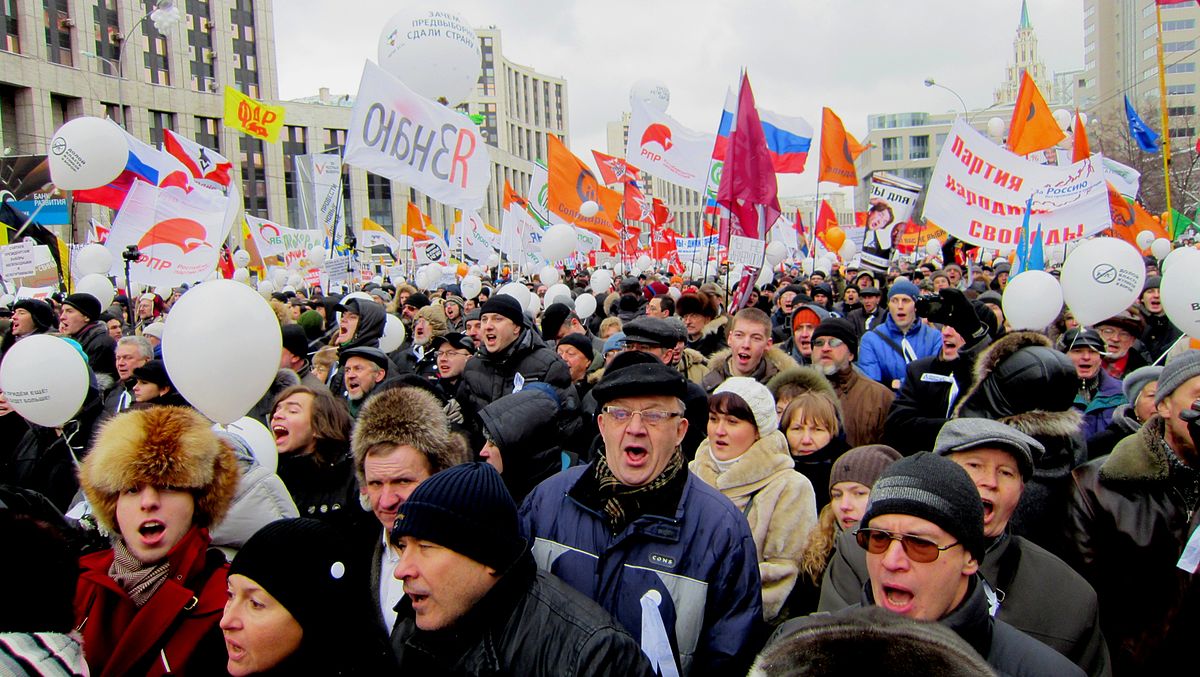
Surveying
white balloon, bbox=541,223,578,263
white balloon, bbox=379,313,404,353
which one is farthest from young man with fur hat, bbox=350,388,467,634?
white balloon, bbox=541,223,578,263

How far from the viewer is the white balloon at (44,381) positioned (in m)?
4.14

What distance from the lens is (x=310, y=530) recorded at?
7.26 feet

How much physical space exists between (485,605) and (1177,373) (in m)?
2.46

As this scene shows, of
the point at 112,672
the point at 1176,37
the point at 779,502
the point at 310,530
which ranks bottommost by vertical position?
the point at 112,672

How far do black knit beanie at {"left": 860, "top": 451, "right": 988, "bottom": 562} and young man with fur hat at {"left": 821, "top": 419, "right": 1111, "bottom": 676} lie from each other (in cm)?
36

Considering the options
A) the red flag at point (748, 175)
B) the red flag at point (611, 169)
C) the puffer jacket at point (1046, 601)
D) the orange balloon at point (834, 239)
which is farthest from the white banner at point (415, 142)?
the orange balloon at point (834, 239)

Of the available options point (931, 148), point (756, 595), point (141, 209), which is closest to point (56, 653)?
point (756, 595)

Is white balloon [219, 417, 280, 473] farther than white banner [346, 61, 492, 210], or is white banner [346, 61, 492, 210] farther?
white banner [346, 61, 492, 210]

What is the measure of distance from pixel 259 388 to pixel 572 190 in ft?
36.0

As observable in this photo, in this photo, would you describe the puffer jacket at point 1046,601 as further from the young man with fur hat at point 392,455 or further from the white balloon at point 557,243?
the white balloon at point 557,243

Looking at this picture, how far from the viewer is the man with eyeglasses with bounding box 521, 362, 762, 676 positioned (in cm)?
227

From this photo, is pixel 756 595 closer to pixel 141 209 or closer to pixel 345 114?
pixel 141 209

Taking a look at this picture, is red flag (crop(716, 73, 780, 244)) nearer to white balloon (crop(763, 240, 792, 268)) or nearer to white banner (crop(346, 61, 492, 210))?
white banner (crop(346, 61, 492, 210))

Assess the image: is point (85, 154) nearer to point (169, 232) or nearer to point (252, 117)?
point (169, 232)
